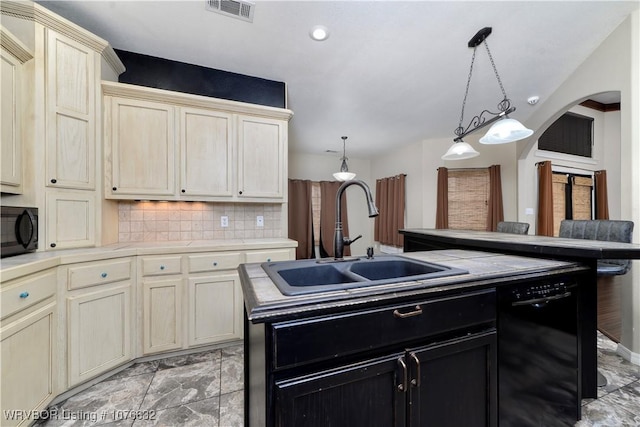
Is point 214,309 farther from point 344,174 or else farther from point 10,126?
point 344,174

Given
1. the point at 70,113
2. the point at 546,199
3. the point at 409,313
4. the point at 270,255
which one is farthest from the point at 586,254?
the point at 546,199

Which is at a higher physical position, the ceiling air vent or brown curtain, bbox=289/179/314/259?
the ceiling air vent

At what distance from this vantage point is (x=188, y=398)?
1.65m

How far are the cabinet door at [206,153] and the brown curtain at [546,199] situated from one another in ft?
16.4

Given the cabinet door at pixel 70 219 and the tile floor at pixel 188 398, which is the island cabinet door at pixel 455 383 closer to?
the tile floor at pixel 188 398

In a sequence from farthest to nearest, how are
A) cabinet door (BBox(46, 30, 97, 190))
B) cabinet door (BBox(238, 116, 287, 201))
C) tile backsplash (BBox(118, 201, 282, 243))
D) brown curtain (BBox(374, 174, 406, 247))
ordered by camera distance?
1. brown curtain (BBox(374, 174, 406, 247))
2. cabinet door (BBox(238, 116, 287, 201))
3. tile backsplash (BBox(118, 201, 282, 243))
4. cabinet door (BBox(46, 30, 97, 190))

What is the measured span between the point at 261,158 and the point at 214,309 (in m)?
1.53

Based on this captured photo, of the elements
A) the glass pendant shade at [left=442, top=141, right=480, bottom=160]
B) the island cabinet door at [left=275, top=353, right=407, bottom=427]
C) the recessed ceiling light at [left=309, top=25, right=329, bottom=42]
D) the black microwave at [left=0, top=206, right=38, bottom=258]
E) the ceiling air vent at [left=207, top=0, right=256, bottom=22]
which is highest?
the ceiling air vent at [left=207, top=0, right=256, bottom=22]

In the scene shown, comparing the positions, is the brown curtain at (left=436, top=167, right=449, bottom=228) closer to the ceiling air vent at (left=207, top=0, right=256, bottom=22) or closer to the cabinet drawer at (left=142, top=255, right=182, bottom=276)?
the ceiling air vent at (left=207, top=0, right=256, bottom=22)

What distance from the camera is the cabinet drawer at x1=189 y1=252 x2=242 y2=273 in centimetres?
213

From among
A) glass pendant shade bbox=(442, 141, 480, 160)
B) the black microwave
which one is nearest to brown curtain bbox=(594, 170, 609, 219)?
glass pendant shade bbox=(442, 141, 480, 160)

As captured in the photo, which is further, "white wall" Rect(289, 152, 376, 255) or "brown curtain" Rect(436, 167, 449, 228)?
"white wall" Rect(289, 152, 376, 255)

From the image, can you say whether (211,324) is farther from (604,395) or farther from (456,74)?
(456,74)

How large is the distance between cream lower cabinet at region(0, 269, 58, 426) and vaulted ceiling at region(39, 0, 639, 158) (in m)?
2.01
